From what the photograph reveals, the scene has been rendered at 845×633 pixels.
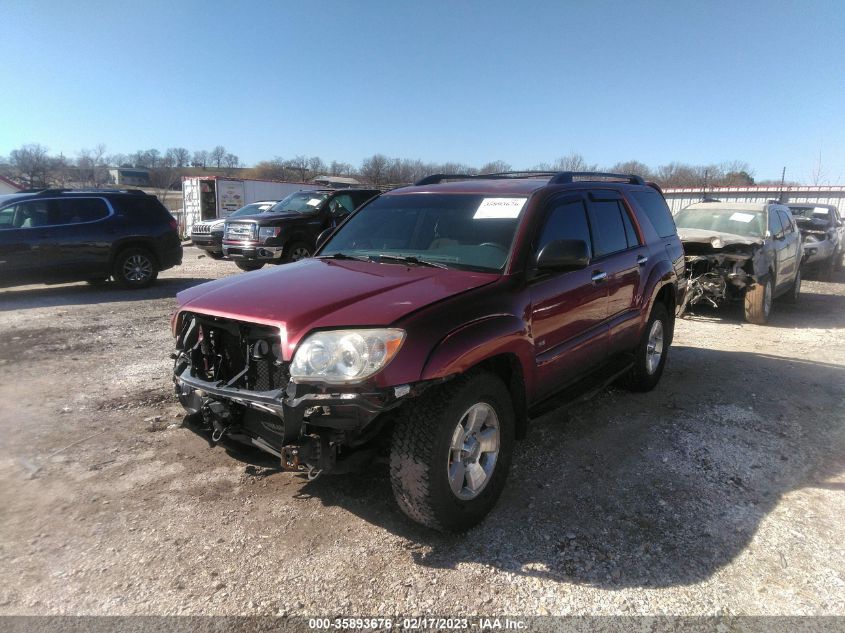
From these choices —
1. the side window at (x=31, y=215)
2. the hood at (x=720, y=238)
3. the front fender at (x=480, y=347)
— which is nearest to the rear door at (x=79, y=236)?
the side window at (x=31, y=215)

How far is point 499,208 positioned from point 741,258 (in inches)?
244

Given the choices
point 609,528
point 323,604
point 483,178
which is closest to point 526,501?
point 609,528

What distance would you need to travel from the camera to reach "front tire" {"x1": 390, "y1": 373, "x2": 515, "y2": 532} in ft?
8.76

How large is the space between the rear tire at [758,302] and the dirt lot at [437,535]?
3474mm

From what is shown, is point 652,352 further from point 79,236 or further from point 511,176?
point 79,236

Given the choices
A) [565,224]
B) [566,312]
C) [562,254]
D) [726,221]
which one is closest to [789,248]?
[726,221]

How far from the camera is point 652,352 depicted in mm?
5363

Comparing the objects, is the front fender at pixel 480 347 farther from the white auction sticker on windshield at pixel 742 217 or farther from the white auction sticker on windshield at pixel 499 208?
the white auction sticker on windshield at pixel 742 217

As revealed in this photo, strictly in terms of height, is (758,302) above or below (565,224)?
below

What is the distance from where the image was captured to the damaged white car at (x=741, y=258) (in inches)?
330

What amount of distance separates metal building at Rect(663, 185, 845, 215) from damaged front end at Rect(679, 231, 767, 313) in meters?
19.4

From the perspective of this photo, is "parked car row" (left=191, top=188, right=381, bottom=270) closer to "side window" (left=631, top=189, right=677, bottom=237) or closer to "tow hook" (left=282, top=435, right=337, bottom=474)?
"side window" (left=631, top=189, right=677, bottom=237)

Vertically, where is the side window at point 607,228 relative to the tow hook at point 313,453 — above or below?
above

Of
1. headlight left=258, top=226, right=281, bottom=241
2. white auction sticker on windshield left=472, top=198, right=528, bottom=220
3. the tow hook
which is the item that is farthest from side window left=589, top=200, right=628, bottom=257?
headlight left=258, top=226, right=281, bottom=241
